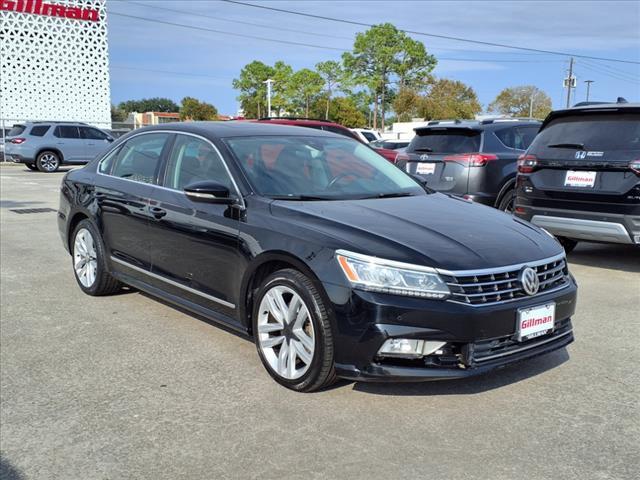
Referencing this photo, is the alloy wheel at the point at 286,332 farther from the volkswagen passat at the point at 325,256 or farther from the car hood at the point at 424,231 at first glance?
the car hood at the point at 424,231

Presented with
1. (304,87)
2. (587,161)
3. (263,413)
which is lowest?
(263,413)

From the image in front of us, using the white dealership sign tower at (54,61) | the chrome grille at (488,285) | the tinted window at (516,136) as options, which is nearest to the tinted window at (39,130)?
the tinted window at (516,136)

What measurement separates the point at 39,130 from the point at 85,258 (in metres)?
18.3

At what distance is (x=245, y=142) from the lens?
15.2 ft

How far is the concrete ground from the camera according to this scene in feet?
9.68

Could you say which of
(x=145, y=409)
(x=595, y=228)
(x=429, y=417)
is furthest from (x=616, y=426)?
(x=595, y=228)

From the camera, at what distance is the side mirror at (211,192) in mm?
4109

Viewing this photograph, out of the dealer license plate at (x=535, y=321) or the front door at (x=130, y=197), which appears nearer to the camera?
the dealer license plate at (x=535, y=321)

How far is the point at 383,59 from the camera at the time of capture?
88.0m

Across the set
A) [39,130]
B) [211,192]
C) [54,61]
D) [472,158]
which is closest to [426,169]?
→ [472,158]

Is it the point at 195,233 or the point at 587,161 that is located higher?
the point at 587,161

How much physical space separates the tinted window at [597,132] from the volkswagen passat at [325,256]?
2535 millimetres

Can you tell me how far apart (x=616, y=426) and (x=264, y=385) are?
1899 millimetres

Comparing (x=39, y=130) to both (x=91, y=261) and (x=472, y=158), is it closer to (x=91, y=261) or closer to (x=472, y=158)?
(x=472, y=158)
